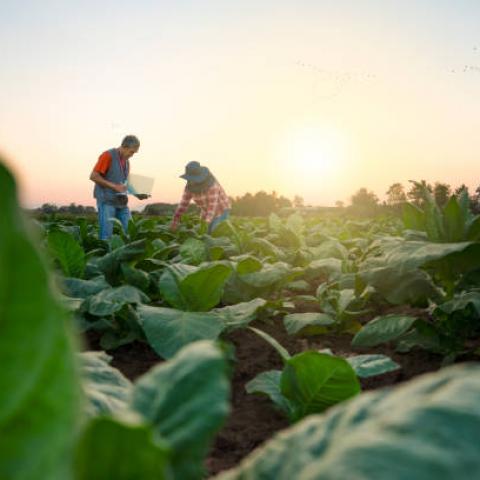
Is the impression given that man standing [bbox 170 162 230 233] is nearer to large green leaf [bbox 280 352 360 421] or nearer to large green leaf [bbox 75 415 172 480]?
large green leaf [bbox 280 352 360 421]

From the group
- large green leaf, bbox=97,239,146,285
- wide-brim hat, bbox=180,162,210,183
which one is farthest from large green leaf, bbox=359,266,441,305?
wide-brim hat, bbox=180,162,210,183

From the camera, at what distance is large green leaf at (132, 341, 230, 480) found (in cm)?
60

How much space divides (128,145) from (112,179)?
1.60 ft

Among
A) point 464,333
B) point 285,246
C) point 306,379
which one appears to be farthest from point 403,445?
point 285,246

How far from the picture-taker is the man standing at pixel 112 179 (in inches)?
309

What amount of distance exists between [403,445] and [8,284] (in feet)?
1.02

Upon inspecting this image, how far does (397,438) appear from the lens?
481 millimetres

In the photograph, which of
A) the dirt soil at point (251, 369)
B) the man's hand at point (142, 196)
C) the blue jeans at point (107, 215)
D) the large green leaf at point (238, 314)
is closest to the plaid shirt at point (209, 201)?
the man's hand at point (142, 196)

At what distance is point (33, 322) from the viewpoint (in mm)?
386

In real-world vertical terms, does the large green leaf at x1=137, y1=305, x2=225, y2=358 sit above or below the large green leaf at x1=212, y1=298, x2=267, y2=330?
above

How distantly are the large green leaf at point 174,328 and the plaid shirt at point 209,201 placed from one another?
681 centimetres

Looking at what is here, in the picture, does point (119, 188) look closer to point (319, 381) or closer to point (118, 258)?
point (118, 258)

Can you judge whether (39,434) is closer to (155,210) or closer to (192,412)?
(192,412)

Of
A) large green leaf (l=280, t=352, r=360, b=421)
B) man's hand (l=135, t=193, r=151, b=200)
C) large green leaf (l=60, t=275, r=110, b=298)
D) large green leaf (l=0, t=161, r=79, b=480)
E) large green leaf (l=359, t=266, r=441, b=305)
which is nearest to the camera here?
large green leaf (l=0, t=161, r=79, b=480)
